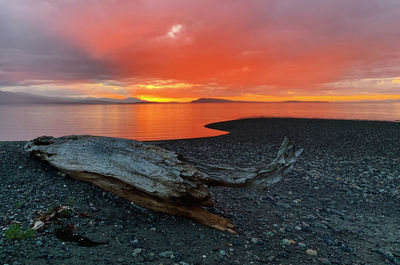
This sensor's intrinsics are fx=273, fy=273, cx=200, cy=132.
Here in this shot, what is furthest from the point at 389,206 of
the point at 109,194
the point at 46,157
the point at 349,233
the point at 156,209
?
the point at 46,157

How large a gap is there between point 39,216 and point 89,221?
100cm

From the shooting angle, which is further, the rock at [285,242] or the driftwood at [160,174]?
the rock at [285,242]

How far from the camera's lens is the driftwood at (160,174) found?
18.4 ft

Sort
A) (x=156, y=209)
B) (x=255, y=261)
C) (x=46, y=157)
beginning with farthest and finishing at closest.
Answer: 1. (x=46, y=157)
2. (x=156, y=209)
3. (x=255, y=261)

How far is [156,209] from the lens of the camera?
5992mm

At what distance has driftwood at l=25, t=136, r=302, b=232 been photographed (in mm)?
5608

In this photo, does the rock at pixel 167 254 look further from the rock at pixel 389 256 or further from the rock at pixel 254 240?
the rock at pixel 389 256

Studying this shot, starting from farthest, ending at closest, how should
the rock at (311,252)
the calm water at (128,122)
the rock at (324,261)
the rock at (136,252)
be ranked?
the calm water at (128,122) → the rock at (311,252) → the rock at (324,261) → the rock at (136,252)

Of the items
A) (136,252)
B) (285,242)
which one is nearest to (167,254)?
(136,252)

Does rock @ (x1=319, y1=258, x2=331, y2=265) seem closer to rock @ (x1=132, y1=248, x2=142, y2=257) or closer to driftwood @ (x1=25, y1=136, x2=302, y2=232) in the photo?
driftwood @ (x1=25, y1=136, x2=302, y2=232)

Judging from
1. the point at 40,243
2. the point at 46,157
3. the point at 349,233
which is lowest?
the point at 349,233

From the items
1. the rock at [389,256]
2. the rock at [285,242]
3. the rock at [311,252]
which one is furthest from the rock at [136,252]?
the rock at [389,256]

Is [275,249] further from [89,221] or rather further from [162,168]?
[89,221]

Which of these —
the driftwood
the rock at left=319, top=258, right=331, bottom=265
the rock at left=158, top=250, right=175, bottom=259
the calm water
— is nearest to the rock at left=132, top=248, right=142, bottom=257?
the rock at left=158, top=250, right=175, bottom=259
